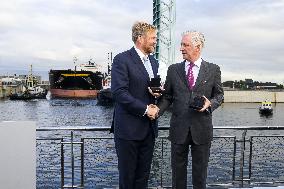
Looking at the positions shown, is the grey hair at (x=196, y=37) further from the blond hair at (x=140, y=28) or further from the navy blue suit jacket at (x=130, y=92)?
the navy blue suit jacket at (x=130, y=92)

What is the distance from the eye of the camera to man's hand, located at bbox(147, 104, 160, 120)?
12.6 feet

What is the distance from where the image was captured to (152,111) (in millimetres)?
3842

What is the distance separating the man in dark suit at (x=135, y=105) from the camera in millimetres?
3828

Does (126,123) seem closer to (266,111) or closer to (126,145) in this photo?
(126,145)

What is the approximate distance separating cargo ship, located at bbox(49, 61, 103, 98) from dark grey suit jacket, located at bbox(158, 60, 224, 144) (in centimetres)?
8136

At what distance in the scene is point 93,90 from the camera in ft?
289

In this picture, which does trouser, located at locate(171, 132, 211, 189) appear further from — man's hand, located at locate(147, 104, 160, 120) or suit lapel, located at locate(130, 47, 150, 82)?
suit lapel, located at locate(130, 47, 150, 82)

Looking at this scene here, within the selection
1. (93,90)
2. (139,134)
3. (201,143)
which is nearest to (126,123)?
(139,134)

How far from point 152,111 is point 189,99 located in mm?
445

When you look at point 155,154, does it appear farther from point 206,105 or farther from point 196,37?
point 196,37

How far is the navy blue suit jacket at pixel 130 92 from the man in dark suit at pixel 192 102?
0.26 m

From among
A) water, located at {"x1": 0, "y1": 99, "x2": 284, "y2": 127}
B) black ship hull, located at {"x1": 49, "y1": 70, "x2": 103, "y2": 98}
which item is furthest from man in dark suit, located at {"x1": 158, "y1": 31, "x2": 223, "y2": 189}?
black ship hull, located at {"x1": 49, "y1": 70, "x2": 103, "y2": 98}

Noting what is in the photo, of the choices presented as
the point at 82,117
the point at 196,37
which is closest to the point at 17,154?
the point at 196,37

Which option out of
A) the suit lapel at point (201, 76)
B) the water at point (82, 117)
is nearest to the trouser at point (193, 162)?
the suit lapel at point (201, 76)
